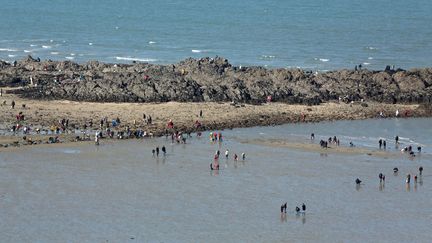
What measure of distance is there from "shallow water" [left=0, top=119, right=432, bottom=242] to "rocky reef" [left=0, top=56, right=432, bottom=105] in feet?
34.0

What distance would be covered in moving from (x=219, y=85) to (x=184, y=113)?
7.48 m

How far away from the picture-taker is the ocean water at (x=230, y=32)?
379 feet

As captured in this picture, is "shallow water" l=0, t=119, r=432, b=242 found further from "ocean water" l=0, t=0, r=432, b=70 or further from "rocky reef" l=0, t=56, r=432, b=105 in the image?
"ocean water" l=0, t=0, r=432, b=70

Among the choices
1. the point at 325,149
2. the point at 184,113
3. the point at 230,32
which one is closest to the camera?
the point at 325,149

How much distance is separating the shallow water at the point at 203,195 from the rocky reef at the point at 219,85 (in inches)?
407

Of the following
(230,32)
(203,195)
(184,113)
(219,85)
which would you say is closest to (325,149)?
(184,113)

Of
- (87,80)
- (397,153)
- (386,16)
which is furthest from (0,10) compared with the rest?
(397,153)

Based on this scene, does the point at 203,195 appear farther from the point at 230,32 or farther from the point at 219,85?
the point at 230,32

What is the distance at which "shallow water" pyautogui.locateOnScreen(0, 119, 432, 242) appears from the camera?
5238 cm

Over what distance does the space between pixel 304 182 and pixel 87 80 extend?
27.7 m

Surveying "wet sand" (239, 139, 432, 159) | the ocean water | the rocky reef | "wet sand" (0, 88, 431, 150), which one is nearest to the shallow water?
"wet sand" (239, 139, 432, 159)

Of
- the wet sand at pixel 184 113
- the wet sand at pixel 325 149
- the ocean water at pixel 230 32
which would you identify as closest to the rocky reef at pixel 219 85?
the wet sand at pixel 184 113

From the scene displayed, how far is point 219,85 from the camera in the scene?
275 ft

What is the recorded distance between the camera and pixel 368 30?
143 metres
